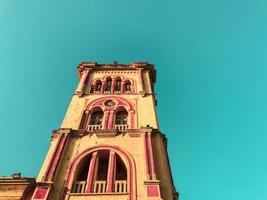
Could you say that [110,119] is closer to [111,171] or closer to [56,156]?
[56,156]

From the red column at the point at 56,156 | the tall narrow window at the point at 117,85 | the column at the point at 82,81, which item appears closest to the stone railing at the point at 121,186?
the red column at the point at 56,156

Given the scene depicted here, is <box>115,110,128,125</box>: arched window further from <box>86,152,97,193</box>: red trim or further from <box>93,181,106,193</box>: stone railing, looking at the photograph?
<box>93,181,106,193</box>: stone railing

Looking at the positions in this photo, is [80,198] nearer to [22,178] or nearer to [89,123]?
[22,178]

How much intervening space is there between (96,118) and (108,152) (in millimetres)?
5130

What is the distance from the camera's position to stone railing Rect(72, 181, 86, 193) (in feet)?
47.1

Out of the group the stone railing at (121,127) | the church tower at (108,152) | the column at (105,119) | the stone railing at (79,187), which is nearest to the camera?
the church tower at (108,152)

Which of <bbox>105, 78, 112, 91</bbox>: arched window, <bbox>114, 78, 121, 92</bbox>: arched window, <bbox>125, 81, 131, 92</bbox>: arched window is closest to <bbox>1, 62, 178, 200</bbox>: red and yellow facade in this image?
<bbox>114, 78, 121, 92</bbox>: arched window

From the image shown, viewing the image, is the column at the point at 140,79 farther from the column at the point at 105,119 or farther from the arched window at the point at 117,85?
the column at the point at 105,119

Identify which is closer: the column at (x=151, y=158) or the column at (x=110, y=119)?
the column at (x=151, y=158)

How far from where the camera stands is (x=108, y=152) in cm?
1705

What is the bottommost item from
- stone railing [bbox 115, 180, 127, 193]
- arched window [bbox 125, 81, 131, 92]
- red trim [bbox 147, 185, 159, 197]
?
red trim [bbox 147, 185, 159, 197]

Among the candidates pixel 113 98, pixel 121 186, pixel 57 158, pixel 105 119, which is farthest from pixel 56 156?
pixel 113 98

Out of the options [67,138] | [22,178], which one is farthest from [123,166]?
[22,178]

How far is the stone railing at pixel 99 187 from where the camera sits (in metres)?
14.4
